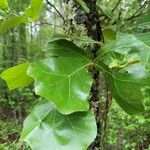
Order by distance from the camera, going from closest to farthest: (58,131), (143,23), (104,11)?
(58,131), (143,23), (104,11)

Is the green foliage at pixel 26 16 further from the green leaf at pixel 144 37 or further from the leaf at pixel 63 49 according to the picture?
the green leaf at pixel 144 37

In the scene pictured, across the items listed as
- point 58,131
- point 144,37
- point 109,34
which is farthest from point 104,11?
point 58,131

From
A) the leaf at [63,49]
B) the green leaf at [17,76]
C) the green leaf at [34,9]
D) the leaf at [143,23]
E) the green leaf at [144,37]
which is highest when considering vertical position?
the green leaf at [34,9]

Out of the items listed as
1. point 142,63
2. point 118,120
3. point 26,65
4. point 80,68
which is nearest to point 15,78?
point 26,65

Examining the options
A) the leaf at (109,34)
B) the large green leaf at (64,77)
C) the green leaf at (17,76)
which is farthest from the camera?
the leaf at (109,34)

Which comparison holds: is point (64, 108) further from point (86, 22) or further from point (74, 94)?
point (86, 22)

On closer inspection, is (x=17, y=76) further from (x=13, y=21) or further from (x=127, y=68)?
(x=127, y=68)

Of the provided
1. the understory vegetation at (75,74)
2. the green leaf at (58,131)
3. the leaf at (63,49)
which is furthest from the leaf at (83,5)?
the green leaf at (58,131)
